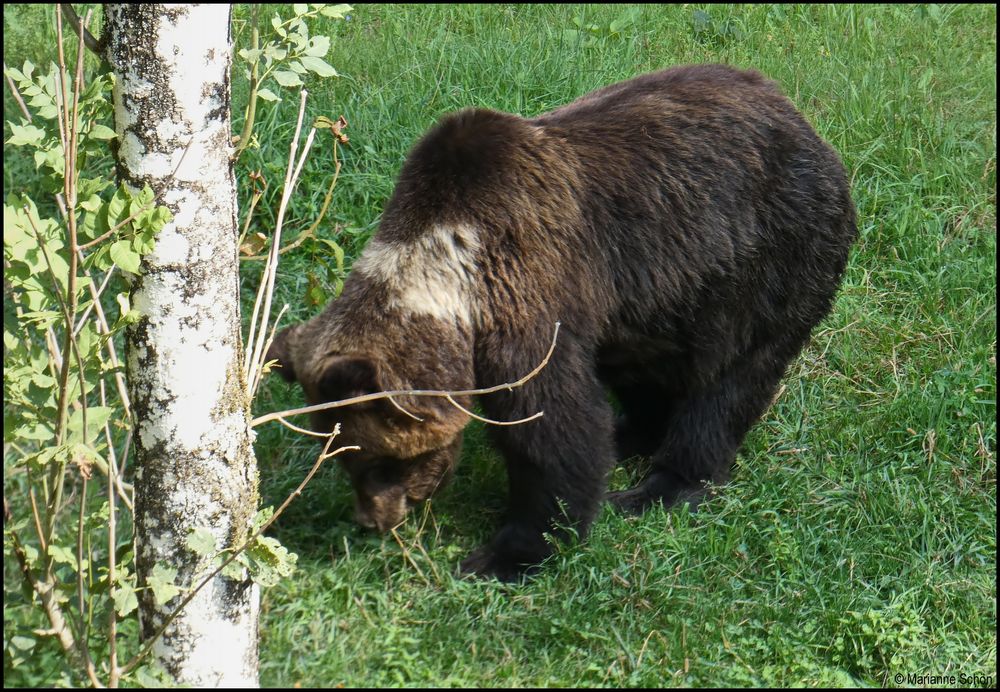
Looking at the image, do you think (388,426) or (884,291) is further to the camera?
(884,291)

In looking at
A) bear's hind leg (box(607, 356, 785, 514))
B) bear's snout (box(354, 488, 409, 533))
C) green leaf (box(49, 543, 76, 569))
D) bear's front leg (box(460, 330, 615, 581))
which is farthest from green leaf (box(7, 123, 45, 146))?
bear's hind leg (box(607, 356, 785, 514))

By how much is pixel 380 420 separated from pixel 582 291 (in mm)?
1045

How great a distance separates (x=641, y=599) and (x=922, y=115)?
4.34 meters

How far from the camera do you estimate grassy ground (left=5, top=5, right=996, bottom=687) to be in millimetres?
4223

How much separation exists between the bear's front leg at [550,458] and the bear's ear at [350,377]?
1.96 feet

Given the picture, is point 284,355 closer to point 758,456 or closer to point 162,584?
point 162,584

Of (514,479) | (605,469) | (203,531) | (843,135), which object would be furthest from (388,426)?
(843,135)

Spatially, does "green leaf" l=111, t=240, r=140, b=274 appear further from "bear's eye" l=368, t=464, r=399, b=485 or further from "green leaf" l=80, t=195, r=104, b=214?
"bear's eye" l=368, t=464, r=399, b=485

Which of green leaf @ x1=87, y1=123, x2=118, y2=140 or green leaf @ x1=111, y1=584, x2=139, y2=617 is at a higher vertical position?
green leaf @ x1=87, y1=123, x2=118, y2=140

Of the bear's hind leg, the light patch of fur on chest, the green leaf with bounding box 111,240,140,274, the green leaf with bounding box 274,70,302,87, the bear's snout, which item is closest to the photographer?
the green leaf with bounding box 111,240,140,274

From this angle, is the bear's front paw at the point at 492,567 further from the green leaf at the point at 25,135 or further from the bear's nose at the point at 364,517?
the green leaf at the point at 25,135

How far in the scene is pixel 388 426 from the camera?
4.49 meters

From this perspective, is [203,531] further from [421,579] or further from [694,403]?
[694,403]

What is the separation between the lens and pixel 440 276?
4.46m
